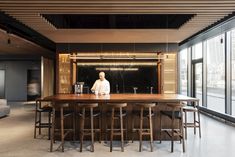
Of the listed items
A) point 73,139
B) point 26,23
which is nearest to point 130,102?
point 73,139

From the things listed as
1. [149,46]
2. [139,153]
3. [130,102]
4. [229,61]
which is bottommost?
[139,153]

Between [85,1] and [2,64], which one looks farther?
[2,64]

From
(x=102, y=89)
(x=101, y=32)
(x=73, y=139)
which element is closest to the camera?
(x=73, y=139)

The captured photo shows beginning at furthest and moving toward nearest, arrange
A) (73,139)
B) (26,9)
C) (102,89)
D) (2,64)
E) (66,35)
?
(2,64), (66,35), (102,89), (73,139), (26,9)

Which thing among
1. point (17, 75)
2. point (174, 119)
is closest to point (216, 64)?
point (174, 119)

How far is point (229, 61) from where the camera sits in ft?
Result: 26.3

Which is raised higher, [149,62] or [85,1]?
[85,1]

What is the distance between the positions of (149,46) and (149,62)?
80cm

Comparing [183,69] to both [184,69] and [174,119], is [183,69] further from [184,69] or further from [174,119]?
[174,119]

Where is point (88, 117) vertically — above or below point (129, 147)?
above

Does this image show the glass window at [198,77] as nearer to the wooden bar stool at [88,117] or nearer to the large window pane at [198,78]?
the large window pane at [198,78]

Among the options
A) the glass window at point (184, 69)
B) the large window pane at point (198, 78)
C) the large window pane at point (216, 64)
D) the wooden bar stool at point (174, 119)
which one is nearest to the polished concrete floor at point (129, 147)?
the wooden bar stool at point (174, 119)

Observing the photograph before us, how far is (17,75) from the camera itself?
1504cm

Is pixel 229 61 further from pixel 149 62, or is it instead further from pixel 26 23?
pixel 26 23
